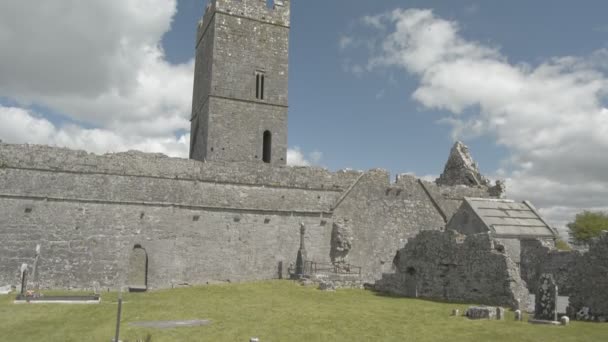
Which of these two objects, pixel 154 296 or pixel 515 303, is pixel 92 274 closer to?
pixel 154 296

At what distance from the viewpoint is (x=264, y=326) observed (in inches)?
502

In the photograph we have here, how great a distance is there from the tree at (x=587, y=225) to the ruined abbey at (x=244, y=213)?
3818 centimetres

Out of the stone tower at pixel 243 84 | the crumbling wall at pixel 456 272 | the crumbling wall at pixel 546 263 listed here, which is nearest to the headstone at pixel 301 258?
the crumbling wall at pixel 456 272

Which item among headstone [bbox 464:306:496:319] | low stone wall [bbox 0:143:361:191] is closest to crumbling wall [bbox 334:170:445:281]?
low stone wall [bbox 0:143:361:191]

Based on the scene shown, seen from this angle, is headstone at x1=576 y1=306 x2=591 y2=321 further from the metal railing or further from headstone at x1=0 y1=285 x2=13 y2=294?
headstone at x1=0 y1=285 x2=13 y2=294

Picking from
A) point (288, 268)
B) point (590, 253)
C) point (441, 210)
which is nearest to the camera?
point (590, 253)

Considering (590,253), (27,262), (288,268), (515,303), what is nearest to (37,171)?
(27,262)

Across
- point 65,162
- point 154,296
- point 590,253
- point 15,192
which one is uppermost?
point 65,162

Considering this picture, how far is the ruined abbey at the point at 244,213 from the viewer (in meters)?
19.8

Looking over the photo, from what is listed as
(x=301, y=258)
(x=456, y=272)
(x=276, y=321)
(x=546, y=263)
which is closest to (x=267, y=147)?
(x=301, y=258)

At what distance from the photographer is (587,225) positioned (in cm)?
6128

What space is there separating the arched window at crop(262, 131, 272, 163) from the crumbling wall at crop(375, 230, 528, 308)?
36.4 ft

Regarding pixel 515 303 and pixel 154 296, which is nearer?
pixel 515 303

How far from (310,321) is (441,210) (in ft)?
55.9
